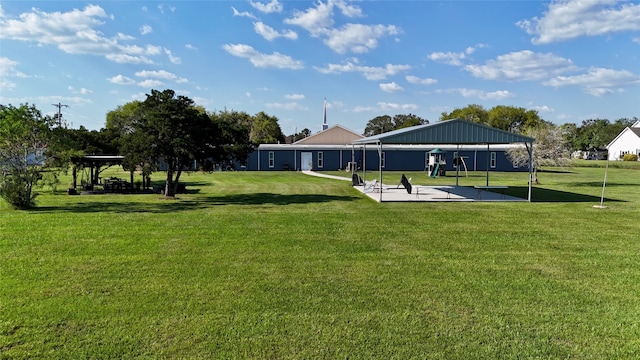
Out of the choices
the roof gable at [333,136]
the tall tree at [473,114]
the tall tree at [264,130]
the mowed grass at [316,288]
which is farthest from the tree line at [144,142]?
the tall tree at [473,114]

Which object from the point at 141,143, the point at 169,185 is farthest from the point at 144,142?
A: the point at 169,185

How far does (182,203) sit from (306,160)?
68.8 ft

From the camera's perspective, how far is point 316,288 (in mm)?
4809

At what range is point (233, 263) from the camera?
228 inches

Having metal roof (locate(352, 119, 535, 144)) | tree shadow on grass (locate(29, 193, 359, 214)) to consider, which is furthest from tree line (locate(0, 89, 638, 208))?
metal roof (locate(352, 119, 535, 144))

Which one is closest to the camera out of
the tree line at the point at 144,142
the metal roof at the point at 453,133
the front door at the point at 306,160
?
the tree line at the point at 144,142

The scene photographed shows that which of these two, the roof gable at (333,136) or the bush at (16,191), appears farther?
the roof gable at (333,136)

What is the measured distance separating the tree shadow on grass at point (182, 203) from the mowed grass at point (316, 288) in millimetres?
1575

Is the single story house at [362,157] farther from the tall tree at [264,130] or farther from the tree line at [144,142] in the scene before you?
the tall tree at [264,130]

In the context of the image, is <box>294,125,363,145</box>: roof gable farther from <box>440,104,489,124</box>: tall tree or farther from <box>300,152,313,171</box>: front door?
<box>440,104,489,124</box>: tall tree

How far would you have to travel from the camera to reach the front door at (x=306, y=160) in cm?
3300

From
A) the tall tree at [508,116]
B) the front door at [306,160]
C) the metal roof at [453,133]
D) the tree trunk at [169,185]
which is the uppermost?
the tall tree at [508,116]

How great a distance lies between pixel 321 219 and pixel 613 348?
6.53m

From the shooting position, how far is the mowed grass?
3.50 m
